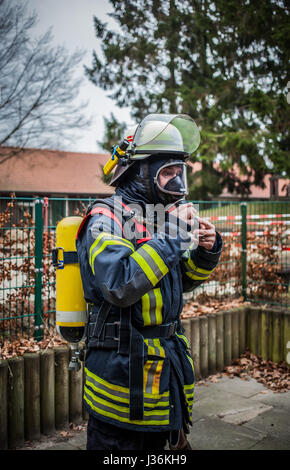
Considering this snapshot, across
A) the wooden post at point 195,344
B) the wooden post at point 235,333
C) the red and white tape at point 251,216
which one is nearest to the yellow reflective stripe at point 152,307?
the wooden post at point 195,344

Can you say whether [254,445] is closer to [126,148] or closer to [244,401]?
[244,401]

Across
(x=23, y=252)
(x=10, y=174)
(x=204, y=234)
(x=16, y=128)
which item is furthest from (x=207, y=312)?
(x=10, y=174)

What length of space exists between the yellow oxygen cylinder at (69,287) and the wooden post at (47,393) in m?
1.60

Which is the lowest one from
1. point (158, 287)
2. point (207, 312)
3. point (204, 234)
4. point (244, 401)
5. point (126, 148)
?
point (244, 401)

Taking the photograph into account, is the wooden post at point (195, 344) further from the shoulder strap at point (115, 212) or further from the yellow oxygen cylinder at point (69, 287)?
the shoulder strap at point (115, 212)

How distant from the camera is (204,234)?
2066mm

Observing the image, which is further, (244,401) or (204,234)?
(244,401)

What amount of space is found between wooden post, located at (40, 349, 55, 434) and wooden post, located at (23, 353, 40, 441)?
73 mm

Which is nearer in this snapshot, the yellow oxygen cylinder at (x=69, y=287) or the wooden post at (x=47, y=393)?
the yellow oxygen cylinder at (x=69, y=287)

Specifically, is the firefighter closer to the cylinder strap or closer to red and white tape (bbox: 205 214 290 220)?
the cylinder strap

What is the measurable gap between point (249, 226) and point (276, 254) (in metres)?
0.62

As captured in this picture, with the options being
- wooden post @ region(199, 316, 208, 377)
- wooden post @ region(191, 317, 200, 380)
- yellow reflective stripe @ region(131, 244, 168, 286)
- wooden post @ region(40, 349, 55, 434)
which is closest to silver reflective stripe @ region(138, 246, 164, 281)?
yellow reflective stripe @ region(131, 244, 168, 286)

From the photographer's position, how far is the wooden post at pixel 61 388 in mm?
3844

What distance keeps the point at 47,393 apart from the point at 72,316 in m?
1.82
